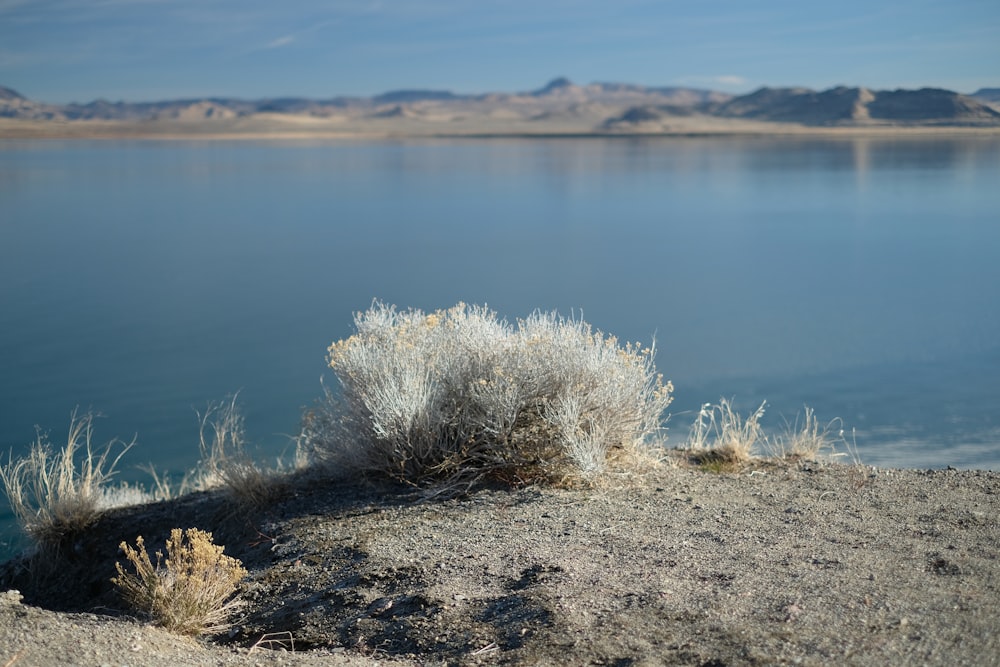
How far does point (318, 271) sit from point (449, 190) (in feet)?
64.6

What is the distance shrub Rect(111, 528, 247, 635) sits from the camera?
398 cm

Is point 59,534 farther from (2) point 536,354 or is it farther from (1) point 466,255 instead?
(1) point 466,255

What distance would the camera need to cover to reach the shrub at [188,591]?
3.98 meters

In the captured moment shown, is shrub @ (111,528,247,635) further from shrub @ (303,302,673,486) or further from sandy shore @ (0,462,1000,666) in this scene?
shrub @ (303,302,673,486)

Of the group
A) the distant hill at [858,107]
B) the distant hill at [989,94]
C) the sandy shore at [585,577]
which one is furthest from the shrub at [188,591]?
the distant hill at [858,107]

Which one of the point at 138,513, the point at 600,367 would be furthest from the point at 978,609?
the point at 138,513

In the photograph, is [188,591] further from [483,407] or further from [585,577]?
[483,407]

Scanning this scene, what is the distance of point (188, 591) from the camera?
4000mm

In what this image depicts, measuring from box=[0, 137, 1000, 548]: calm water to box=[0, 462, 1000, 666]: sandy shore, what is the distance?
143 inches

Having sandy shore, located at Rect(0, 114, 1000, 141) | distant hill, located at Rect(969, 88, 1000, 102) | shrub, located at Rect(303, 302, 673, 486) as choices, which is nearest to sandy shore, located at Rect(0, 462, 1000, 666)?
shrub, located at Rect(303, 302, 673, 486)

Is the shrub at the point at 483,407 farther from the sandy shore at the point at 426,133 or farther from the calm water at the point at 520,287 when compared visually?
the sandy shore at the point at 426,133

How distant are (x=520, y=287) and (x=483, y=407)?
12.4 m

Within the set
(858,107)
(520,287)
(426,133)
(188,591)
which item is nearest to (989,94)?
(520,287)

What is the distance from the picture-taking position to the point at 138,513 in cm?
600
